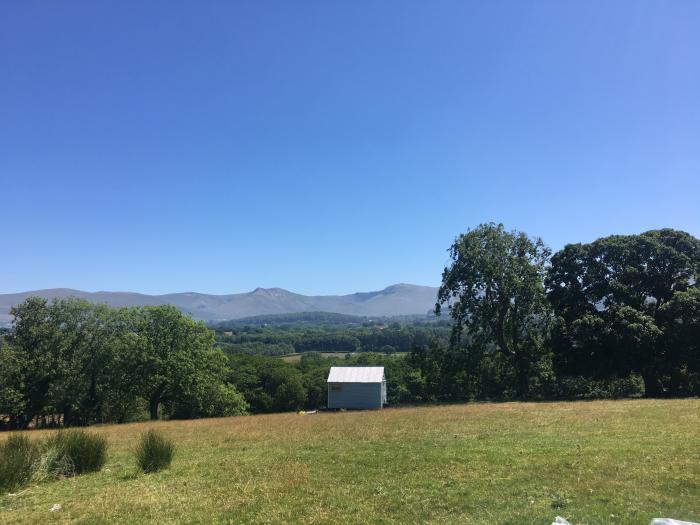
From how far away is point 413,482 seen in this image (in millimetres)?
9258

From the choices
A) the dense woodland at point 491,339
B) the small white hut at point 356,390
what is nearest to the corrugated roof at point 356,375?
the small white hut at point 356,390

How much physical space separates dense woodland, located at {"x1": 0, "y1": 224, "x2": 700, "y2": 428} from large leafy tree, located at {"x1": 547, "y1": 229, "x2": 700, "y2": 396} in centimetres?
8

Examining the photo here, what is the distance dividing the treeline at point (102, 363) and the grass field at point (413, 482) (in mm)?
27034

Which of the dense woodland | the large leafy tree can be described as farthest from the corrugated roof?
the large leafy tree

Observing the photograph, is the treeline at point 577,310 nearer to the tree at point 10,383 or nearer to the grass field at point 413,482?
the grass field at point 413,482

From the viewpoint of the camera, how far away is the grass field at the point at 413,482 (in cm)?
741

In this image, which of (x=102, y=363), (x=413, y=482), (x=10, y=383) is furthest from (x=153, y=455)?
(x=102, y=363)

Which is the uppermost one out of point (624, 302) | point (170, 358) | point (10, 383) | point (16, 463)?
point (624, 302)

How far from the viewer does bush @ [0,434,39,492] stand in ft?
33.7

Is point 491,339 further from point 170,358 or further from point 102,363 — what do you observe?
point 102,363

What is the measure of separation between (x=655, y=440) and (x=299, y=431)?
12678 mm

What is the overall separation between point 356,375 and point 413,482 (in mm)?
32968

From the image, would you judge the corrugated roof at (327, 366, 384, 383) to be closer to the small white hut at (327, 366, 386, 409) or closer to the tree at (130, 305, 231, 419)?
the small white hut at (327, 366, 386, 409)

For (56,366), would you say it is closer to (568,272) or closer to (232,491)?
(232,491)
